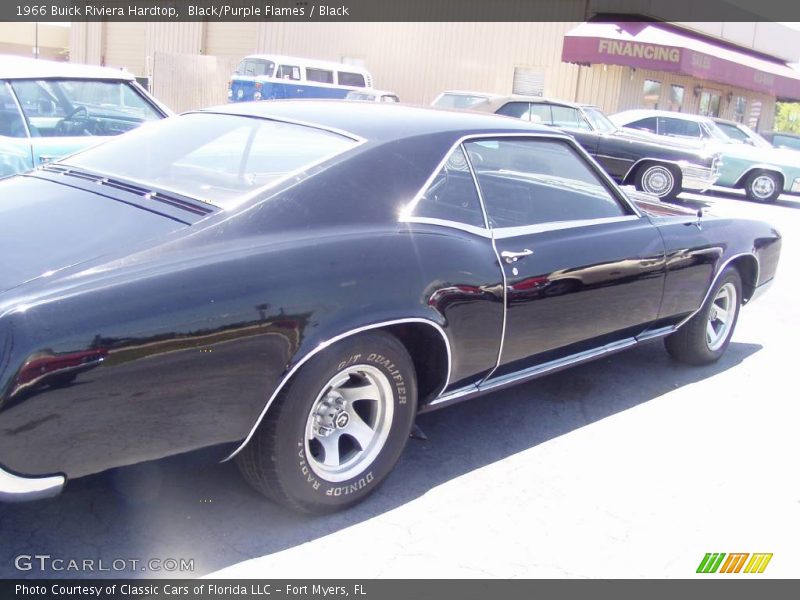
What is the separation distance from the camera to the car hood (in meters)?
2.45

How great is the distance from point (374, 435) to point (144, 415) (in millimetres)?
984

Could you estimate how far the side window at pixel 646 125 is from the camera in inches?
588

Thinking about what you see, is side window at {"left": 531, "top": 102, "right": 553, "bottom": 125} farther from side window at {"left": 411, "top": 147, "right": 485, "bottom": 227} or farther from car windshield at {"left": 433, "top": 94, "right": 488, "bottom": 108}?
side window at {"left": 411, "top": 147, "right": 485, "bottom": 227}

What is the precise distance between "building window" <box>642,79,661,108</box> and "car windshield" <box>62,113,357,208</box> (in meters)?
22.9

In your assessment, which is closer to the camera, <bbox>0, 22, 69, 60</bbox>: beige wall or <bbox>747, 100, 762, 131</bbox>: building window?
<bbox>747, 100, 762, 131</bbox>: building window

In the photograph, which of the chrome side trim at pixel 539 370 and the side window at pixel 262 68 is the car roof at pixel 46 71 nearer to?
the chrome side trim at pixel 539 370

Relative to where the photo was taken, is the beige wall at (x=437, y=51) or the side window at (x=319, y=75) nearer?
the side window at (x=319, y=75)

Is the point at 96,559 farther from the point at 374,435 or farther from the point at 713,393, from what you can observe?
the point at 713,393

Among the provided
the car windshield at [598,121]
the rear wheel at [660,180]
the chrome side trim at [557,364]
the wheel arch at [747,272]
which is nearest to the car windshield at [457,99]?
the car windshield at [598,121]

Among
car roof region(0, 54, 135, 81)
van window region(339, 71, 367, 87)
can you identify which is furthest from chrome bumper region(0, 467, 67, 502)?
van window region(339, 71, 367, 87)

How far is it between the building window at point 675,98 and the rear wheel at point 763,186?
10631 millimetres

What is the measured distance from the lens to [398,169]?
3184 mm

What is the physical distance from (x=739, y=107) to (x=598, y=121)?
744 inches

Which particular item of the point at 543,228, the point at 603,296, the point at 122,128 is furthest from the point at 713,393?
the point at 122,128
